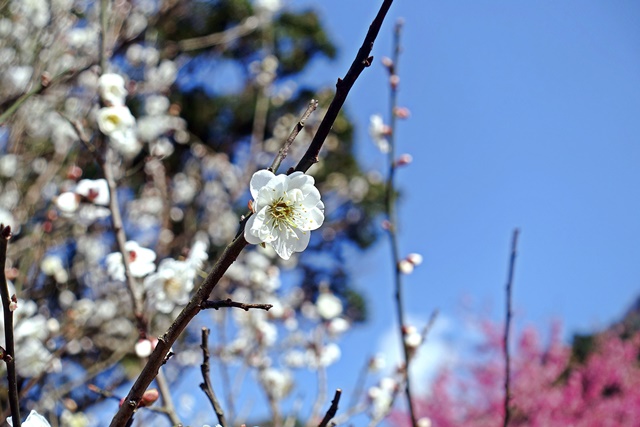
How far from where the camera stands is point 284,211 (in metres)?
0.85

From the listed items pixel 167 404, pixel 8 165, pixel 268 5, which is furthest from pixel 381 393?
pixel 268 5

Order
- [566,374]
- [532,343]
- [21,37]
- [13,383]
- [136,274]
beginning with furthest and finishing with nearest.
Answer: [566,374], [532,343], [21,37], [136,274], [13,383]

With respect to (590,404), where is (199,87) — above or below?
above

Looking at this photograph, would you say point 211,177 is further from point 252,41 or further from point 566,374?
point 566,374

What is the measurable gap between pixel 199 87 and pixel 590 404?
5914 mm

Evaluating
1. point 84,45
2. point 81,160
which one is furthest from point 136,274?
point 84,45

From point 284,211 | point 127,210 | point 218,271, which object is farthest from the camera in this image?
point 127,210

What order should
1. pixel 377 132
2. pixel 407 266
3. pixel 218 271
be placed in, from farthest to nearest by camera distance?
pixel 377 132
pixel 407 266
pixel 218 271

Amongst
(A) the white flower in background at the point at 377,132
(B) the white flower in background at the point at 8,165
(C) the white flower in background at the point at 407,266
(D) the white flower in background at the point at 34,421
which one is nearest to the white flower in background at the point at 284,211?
(D) the white flower in background at the point at 34,421

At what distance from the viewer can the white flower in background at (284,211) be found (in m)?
0.74

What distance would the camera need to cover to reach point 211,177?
5430mm

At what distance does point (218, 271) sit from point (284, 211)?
0.85 feet

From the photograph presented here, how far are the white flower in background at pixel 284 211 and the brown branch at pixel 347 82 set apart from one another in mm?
72

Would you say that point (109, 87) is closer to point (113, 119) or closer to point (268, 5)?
point (113, 119)
